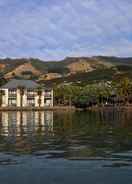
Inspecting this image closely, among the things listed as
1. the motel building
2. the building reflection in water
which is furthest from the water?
the motel building

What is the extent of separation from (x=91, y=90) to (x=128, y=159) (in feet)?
534

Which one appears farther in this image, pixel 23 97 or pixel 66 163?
pixel 23 97

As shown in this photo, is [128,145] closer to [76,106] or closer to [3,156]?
[3,156]

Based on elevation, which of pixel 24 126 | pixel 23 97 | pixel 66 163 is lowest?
pixel 66 163

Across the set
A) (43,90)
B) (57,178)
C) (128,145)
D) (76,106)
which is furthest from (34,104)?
(57,178)

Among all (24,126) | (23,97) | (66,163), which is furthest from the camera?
(23,97)

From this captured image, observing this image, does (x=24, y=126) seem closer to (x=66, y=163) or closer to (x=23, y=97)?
(x=66, y=163)

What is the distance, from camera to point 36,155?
27906 mm

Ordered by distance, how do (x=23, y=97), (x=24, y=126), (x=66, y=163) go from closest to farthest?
(x=66, y=163) < (x=24, y=126) < (x=23, y=97)

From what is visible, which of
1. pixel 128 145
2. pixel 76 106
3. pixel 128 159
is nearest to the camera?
pixel 128 159

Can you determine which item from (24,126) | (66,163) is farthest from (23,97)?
(66,163)

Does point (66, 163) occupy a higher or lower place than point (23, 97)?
Answer: lower

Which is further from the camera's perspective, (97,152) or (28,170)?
(97,152)

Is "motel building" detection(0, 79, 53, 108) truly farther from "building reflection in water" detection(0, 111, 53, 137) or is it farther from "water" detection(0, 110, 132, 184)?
"water" detection(0, 110, 132, 184)
